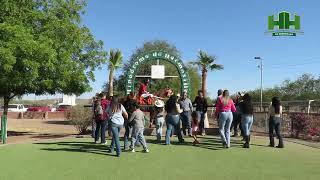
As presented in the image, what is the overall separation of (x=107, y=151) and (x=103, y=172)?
3.16 metres

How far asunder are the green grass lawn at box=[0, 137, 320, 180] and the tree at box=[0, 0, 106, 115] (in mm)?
5730

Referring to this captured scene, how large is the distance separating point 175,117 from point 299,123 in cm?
611

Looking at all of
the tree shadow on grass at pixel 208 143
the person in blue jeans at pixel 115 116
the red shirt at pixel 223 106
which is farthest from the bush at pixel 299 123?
the person in blue jeans at pixel 115 116

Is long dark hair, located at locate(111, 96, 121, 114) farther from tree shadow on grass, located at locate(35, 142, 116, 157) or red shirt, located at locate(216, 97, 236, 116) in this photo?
red shirt, located at locate(216, 97, 236, 116)

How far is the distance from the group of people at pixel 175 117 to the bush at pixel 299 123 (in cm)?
331

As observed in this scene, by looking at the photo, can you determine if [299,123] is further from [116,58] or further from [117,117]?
[116,58]

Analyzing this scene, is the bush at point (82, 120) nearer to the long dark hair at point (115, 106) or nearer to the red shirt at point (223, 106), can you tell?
the red shirt at point (223, 106)

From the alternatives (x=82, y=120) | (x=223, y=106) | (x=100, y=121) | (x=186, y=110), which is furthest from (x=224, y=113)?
(x=82, y=120)

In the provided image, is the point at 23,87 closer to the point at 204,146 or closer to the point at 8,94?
the point at 8,94

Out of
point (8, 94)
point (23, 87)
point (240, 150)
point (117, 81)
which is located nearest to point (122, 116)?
point (240, 150)

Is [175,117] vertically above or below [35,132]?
above

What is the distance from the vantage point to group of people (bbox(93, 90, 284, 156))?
12.9 m

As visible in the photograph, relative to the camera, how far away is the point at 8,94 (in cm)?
2391

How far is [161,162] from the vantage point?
11.5 m
